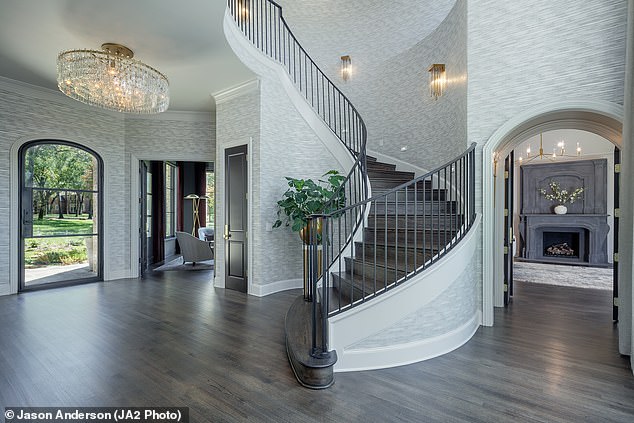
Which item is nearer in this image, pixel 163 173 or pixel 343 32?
pixel 343 32

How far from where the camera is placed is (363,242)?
140 inches

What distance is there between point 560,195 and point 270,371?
9322mm

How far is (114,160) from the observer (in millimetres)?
6027

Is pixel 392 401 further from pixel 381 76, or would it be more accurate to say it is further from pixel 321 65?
pixel 321 65

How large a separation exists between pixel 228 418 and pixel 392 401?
107 cm

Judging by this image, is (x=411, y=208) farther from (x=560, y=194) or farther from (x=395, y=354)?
(x=560, y=194)

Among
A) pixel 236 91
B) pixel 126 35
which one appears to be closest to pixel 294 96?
pixel 236 91

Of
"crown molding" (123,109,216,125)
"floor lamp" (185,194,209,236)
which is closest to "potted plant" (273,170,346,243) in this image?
"crown molding" (123,109,216,125)

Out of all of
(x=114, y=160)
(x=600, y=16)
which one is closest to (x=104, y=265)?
(x=114, y=160)

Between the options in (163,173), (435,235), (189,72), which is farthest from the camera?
(163,173)

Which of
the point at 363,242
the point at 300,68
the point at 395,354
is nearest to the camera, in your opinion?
the point at 395,354

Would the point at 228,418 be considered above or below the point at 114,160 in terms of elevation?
below

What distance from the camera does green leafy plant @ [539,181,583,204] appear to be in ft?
27.5

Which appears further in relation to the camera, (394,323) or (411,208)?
(411,208)
